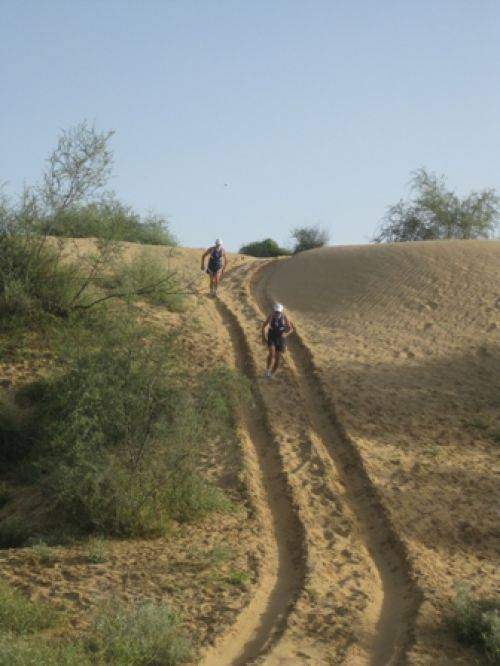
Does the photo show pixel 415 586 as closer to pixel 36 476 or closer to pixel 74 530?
pixel 74 530

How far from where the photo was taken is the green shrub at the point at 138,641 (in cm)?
701

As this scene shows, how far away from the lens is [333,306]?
23812 mm

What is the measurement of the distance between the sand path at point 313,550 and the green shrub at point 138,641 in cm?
42

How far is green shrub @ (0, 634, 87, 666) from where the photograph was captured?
6.22m

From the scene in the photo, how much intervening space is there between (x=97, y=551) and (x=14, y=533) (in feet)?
6.12

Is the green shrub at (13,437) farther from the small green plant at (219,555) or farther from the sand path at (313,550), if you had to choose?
the small green plant at (219,555)

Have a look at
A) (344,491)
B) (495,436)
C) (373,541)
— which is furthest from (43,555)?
(495,436)

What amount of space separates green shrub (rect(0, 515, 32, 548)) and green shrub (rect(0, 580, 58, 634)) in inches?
114

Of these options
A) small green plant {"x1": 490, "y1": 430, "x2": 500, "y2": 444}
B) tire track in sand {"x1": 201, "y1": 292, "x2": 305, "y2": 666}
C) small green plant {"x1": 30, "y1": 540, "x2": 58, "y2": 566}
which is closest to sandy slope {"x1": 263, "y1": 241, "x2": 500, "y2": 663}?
small green plant {"x1": 490, "y1": 430, "x2": 500, "y2": 444}

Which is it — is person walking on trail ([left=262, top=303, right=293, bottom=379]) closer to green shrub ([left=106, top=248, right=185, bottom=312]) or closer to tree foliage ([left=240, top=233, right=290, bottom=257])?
green shrub ([left=106, top=248, right=185, bottom=312])

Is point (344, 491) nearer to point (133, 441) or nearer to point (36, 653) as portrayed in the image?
point (133, 441)

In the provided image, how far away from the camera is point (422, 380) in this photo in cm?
1780

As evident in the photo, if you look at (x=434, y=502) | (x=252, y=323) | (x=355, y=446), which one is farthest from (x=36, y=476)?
(x=252, y=323)

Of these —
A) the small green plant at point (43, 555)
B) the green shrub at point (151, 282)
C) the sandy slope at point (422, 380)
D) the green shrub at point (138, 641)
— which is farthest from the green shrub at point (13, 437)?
the green shrub at point (138, 641)
